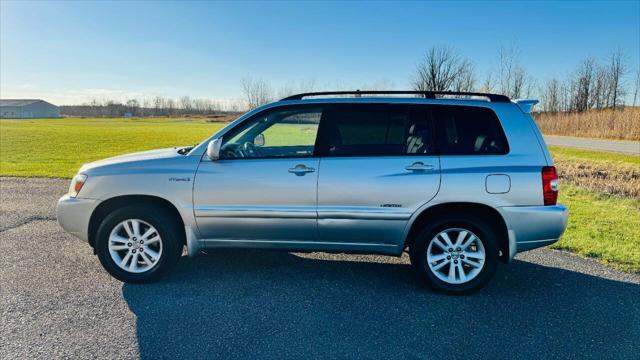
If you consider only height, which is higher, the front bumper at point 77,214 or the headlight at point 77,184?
the headlight at point 77,184

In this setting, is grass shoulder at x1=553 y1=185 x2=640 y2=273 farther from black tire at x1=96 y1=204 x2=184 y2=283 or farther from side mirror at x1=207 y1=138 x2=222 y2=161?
black tire at x1=96 y1=204 x2=184 y2=283

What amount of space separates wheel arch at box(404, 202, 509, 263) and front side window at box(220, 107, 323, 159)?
1.22 m

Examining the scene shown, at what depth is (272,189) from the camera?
3.84 m

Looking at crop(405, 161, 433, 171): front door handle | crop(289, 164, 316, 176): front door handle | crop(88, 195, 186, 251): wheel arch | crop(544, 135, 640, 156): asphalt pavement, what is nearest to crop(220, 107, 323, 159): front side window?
crop(289, 164, 316, 176): front door handle

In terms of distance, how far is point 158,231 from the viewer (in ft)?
13.1

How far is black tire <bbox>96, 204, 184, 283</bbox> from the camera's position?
3969 millimetres

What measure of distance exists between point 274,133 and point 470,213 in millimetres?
2164

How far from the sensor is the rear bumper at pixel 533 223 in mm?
3689

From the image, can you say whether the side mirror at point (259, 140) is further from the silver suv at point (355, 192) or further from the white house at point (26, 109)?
the white house at point (26, 109)

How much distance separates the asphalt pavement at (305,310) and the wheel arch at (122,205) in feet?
1.80

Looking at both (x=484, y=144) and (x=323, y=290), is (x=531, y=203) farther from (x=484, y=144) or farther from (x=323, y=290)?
(x=323, y=290)

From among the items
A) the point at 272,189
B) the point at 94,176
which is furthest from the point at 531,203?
the point at 94,176

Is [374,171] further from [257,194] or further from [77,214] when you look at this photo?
[77,214]

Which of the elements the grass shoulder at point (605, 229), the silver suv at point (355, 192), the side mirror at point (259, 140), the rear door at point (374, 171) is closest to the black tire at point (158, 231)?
the silver suv at point (355, 192)
